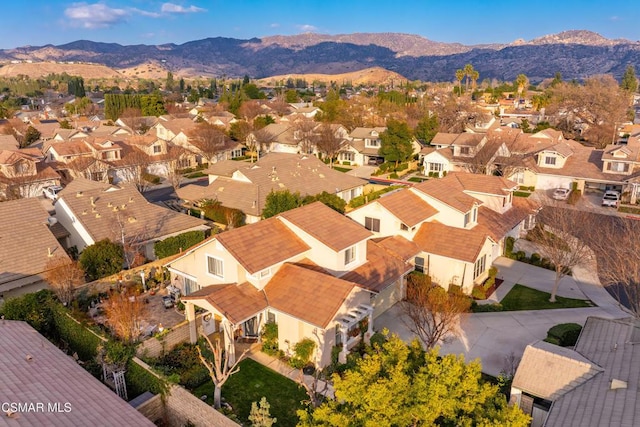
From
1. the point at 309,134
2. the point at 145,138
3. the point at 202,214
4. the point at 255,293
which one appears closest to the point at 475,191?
the point at 255,293

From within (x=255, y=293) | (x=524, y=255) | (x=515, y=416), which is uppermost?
(x=515, y=416)

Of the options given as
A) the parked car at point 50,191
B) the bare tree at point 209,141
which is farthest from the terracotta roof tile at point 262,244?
the bare tree at point 209,141

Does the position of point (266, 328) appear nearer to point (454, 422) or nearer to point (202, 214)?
point (454, 422)

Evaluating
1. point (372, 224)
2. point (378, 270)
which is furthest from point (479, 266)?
point (378, 270)

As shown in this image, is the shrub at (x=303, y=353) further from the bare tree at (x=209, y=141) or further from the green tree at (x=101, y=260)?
the bare tree at (x=209, y=141)

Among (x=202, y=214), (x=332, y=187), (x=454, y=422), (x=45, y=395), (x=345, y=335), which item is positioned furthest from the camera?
(x=332, y=187)

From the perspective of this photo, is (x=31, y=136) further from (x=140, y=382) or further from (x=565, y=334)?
(x=565, y=334)

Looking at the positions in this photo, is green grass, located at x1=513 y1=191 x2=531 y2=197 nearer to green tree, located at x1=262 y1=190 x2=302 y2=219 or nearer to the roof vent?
green tree, located at x1=262 y1=190 x2=302 y2=219
